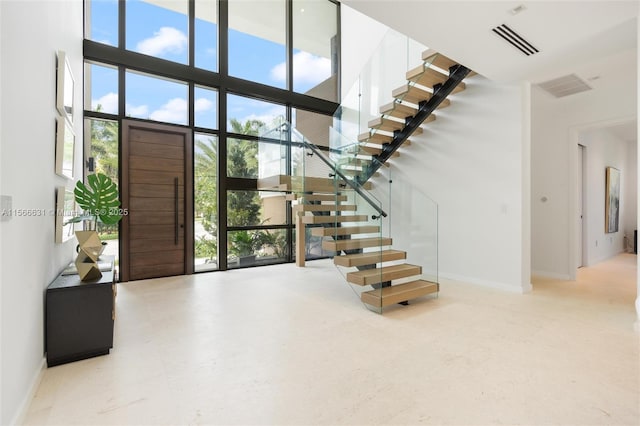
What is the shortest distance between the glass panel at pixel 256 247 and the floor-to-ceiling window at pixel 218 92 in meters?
0.02

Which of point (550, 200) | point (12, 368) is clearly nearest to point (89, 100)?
point (12, 368)

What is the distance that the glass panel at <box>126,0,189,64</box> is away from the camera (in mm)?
5445

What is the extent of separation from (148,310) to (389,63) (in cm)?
526

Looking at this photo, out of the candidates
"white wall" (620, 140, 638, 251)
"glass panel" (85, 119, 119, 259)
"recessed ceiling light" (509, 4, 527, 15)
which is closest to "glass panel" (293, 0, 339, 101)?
"glass panel" (85, 119, 119, 259)

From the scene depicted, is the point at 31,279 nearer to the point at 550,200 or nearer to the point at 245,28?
the point at 245,28

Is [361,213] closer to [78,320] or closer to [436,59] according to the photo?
[436,59]

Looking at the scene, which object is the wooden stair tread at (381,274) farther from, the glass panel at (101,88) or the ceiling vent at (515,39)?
the glass panel at (101,88)

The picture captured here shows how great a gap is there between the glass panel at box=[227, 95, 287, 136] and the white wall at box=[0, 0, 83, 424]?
3530 millimetres

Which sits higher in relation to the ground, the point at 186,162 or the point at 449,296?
the point at 186,162

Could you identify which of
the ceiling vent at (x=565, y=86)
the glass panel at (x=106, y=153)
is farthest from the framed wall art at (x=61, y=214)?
the ceiling vent at (x=565, y=86)

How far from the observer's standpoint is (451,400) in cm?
197

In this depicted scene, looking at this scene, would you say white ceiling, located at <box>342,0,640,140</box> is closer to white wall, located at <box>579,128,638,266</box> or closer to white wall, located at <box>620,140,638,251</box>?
white wall, located at <box>579,128,638,266</box>

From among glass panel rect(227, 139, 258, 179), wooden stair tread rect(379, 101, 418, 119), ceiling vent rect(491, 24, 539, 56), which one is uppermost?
ceiling vent rect(491, 24, 539, 56)

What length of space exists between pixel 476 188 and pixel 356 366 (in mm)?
3752
